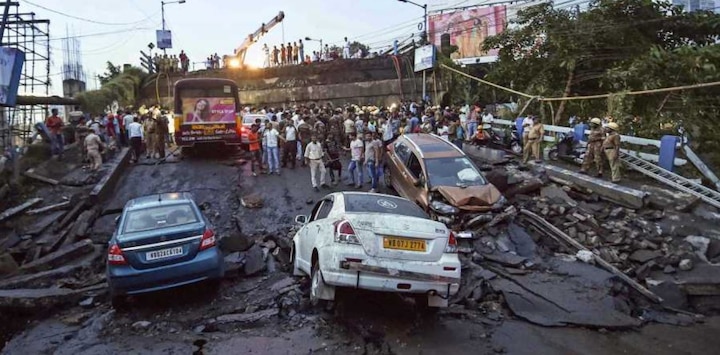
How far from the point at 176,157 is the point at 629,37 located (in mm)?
16979

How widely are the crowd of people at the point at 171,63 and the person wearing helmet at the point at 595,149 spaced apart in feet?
100

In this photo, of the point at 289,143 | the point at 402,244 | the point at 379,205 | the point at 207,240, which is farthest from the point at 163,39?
the point at 402,244

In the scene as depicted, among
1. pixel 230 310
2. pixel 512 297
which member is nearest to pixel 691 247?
pixel 512 297

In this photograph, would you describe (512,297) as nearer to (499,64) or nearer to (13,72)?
(13,72)

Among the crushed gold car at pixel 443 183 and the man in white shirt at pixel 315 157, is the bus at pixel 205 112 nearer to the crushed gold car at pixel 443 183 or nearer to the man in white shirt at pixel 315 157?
the man in white shirt at pixel 315 157

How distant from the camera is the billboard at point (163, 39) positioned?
39562mm

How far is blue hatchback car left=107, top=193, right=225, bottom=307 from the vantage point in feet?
25.8

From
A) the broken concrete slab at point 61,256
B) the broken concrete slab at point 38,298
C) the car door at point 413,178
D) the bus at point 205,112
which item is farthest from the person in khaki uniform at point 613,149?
the bus at point 205,112

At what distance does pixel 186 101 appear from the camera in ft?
62.4

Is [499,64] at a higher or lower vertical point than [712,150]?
higher

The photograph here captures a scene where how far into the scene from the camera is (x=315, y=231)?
752cm

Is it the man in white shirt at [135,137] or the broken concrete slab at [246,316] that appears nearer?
the broken concrete slab at [246,316]

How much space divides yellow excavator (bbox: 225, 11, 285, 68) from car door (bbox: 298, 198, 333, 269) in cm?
3215

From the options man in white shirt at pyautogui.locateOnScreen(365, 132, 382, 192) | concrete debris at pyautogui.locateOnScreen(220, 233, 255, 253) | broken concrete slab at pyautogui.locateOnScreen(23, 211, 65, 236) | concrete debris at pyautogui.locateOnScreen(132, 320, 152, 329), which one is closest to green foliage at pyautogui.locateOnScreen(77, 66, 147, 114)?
broken concrete slab at pyautogui.locateOnScreen(23, 211, 65, 236)
